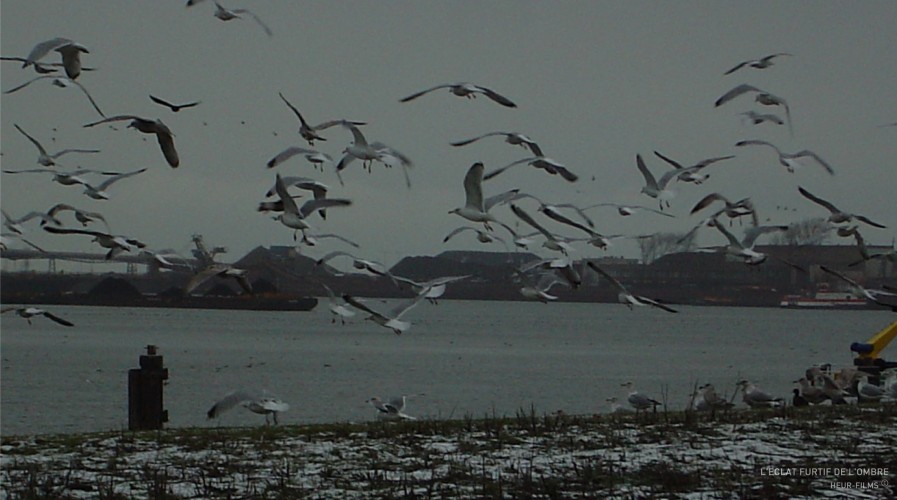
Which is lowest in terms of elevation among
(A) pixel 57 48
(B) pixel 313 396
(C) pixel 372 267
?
(B) pixel 313 396

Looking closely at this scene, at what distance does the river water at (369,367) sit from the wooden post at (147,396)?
2932mm

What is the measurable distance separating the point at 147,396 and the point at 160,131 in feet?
11.3

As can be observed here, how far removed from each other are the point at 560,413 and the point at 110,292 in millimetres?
113843

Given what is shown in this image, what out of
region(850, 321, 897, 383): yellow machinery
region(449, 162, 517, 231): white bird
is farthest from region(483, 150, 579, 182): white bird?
region(850, 321, 897, 383): yellow machinery

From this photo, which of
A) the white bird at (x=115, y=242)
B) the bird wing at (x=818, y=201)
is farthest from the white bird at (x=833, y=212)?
the white bird at (x=115, y=242)

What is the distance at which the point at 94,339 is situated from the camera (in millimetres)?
65875

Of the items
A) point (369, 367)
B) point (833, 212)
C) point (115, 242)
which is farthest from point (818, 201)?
point (369, 367)

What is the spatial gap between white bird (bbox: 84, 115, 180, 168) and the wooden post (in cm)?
290

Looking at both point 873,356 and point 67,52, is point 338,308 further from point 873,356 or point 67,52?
point 873,356

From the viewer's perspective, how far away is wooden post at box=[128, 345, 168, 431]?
43.9ft

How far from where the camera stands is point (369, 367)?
43531mm

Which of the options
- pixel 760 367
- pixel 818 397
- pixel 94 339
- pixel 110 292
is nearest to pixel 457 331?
pixel 94 339

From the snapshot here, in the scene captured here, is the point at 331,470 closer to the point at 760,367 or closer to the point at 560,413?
the point at 560,413

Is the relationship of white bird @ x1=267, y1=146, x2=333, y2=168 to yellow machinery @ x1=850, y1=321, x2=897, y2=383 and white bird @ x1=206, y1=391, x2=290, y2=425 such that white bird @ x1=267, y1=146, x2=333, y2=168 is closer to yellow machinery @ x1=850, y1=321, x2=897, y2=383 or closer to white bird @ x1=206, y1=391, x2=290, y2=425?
white bird @ x1=206, y1=391, x2=290, y2=425
